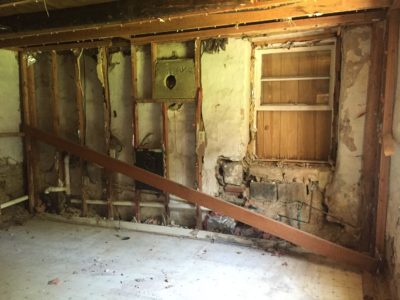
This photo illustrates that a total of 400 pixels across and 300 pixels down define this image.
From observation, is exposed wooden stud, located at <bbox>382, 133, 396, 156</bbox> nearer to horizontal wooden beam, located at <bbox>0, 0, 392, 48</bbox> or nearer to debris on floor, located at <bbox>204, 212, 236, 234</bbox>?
horizontal wooden beam, located at <bbox>0, 0, 392, 48</bbox>

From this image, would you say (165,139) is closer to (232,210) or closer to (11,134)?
(232,210)

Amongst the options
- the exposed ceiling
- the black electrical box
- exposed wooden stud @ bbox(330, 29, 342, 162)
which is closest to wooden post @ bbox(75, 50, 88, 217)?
the black electrical box

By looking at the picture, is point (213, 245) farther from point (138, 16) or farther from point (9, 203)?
point (9, 203)

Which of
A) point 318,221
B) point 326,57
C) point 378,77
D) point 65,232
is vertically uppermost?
point 326,57

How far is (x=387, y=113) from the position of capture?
292cm

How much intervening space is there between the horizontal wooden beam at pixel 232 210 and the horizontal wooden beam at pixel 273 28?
156 cm

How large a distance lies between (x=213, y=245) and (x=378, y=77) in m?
2.45

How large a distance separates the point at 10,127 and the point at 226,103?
3.09 m

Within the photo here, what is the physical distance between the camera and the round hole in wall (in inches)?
160

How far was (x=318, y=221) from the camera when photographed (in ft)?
12.0

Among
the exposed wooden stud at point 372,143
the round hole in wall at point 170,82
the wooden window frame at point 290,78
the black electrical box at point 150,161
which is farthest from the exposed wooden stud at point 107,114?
the exposed wooden stud at point 372,143

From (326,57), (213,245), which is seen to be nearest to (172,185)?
(213,245)

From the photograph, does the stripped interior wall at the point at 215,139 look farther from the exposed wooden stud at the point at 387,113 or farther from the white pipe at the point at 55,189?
the exposed wooden stud at the point at 387,113

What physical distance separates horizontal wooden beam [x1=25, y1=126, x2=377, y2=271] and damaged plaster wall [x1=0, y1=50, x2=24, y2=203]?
391 millimetres
